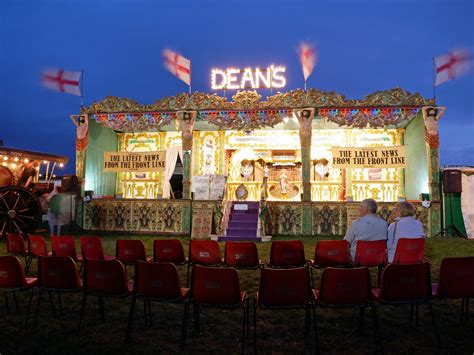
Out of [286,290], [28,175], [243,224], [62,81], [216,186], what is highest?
[62,81]

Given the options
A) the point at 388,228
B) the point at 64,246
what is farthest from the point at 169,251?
the point at 388,228

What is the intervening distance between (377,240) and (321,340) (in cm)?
197

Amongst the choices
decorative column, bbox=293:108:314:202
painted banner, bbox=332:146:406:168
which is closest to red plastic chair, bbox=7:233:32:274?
decorative column, bbox=293:108:314:202

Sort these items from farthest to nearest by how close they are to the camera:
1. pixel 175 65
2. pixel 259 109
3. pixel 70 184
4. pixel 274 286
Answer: pixel 175 65
pixel 259 109
pixel 70 184
pixel 274 286

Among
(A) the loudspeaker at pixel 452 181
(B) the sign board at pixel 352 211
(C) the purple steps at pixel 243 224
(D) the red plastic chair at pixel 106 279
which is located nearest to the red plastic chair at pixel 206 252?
(D) the red plastic chair at pixel 106 279

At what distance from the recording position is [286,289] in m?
3.34

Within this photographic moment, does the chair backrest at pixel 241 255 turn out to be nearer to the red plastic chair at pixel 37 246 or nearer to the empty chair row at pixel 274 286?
the empty chair row at pixel 274 286

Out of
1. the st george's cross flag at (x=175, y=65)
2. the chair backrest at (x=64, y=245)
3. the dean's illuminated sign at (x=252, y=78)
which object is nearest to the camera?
the chair backrest at (x=64, y=245)

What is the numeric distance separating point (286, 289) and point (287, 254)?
2164mm

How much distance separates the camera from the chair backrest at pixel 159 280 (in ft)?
11.6

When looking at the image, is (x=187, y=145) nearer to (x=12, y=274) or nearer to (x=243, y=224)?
(x=243, y=224)

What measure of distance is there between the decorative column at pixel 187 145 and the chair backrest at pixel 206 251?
7.28 metres

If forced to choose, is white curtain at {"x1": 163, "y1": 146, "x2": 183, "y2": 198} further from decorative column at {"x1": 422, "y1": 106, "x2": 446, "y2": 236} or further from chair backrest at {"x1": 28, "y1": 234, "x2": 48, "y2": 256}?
decorative column at {"x1": 422, "y1": 106, "x2": 446, "y2": 236}

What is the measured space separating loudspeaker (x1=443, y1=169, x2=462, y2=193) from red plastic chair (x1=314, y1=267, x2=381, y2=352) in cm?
1010
